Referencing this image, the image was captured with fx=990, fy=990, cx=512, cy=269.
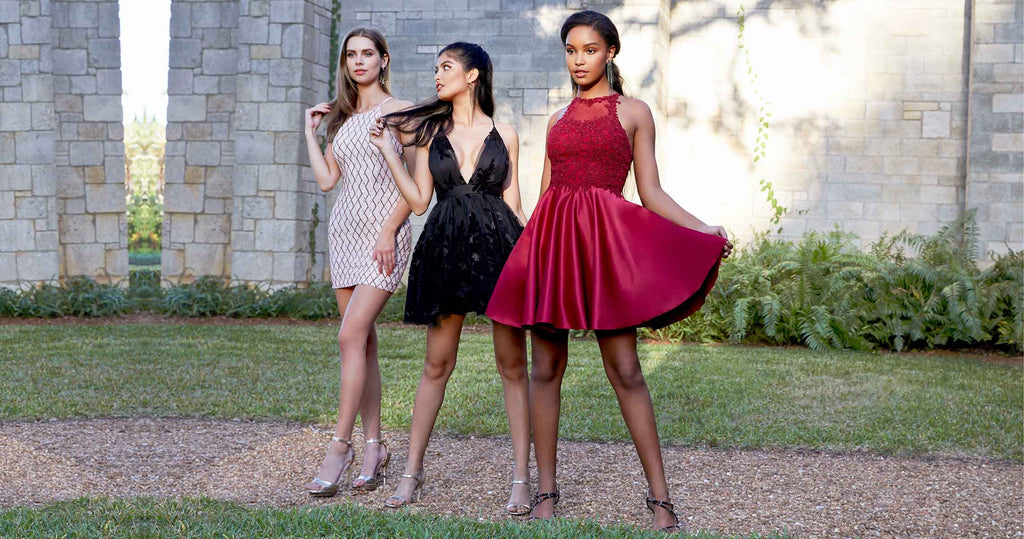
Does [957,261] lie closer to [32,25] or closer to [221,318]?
[221,318]

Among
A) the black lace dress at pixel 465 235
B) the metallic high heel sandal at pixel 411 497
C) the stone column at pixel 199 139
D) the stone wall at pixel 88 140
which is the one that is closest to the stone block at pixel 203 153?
the stone column at pixel 199 139

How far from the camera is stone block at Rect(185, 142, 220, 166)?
12227 mm

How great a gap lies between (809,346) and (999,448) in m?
4.18

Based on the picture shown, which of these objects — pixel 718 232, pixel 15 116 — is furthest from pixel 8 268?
pixel 718 232

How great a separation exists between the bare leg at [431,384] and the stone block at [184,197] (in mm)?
9040

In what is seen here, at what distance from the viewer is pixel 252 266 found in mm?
11453

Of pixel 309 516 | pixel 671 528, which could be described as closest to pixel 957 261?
→ pixel 671 528

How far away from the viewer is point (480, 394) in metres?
6.60

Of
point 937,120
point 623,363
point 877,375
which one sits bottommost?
point 877,375

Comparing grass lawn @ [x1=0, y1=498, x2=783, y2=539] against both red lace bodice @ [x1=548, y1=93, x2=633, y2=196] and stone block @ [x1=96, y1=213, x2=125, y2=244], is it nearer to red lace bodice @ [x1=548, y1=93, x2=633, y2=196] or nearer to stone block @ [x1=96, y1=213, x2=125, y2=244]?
red lace bodice @ [x1=548, y1=93, x2=633, y2=196]

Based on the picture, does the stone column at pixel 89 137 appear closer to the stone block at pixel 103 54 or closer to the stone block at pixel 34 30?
the stone block at pixel 103 54

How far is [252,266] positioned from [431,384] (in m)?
7.94

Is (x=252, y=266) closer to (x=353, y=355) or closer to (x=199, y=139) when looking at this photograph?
(x=199, y=139)

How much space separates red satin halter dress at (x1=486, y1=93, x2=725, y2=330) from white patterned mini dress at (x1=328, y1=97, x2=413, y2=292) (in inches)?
29.6
